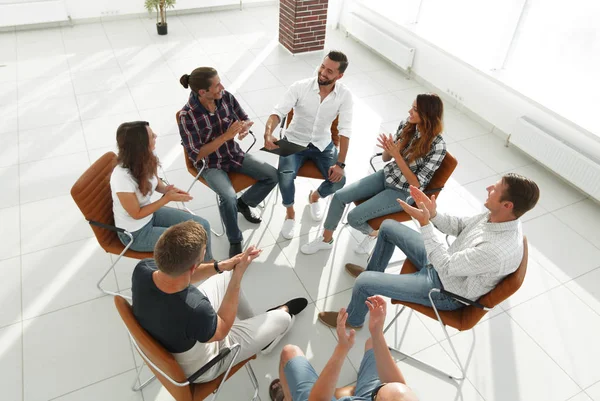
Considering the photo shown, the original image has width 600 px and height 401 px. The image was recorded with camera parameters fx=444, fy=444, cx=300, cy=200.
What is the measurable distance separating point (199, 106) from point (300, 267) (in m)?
1.29

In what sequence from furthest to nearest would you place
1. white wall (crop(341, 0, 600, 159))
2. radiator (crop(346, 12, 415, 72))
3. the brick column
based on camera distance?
1. the brick column
2. radiator (crop(346, 12, 415, 72))
3. white wall (crop(341, 0, 600, 159))

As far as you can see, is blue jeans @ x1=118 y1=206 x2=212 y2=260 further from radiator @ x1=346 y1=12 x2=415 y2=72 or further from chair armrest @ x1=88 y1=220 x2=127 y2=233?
radiator @ x1=346 y1=12 x2=415 y2=72

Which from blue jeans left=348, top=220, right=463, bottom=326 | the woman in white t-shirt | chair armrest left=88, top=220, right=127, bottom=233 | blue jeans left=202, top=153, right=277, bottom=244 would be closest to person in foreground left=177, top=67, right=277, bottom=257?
blue jeans left=202, top=153, right=277, bottom=244

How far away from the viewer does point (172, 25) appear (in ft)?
21.3

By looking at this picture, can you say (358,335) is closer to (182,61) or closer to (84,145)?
(84,145)

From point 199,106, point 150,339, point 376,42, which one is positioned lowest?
point 376,42

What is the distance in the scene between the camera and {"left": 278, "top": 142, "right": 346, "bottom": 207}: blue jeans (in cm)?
317

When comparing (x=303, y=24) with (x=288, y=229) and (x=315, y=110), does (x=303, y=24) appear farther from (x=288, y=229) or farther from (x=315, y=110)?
(x=288, y=229)

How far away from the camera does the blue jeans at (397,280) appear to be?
2.36m

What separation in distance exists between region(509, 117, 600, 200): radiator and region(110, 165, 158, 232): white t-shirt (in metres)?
3.40

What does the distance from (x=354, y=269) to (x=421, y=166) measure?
2.75ft

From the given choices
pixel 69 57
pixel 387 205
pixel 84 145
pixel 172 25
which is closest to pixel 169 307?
pixel 387 205

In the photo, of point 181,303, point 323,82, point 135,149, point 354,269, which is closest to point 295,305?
point 354,269

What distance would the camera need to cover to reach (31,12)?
5.83m
